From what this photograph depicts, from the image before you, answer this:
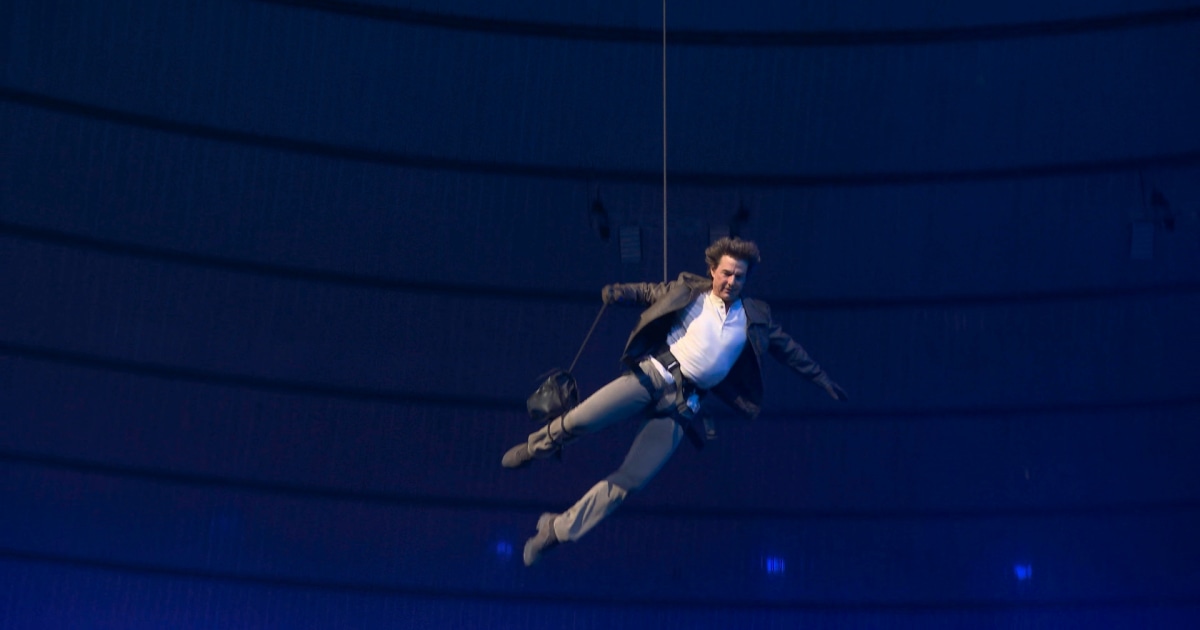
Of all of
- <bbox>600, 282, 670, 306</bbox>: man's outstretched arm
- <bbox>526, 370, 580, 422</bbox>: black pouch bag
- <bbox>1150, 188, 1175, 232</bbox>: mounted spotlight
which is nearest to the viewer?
<bbox>600, 282, 670, 306</bbox>: man's outstretched arm

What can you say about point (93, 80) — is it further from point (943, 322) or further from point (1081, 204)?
point (1081, 204)

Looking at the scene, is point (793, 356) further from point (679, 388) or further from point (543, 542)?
point (543, 542)

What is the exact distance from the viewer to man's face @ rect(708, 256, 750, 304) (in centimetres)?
552

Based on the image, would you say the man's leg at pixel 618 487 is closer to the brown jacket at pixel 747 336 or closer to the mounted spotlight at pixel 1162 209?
the brown jacket at pixel 747 336

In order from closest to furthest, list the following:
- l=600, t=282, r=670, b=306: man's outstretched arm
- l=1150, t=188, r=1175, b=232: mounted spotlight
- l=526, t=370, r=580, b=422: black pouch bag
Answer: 1. l=600, t=282, r=670, b=306: man's outstretched arm
2. l=526, t=370, r=580, b=422: black pouch bag
3. l=1150, t=188, r=1175, b=232: mounted spotlight

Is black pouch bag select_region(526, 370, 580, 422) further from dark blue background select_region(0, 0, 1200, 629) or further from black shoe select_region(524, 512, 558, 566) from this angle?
dark blue background select_region(0, 0, 1200, 629)

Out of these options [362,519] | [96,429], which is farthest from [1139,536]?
[96,429]

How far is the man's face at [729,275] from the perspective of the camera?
5.52m

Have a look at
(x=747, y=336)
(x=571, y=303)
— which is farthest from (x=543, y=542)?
(x=571, y=303)

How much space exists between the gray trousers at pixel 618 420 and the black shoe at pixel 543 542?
0.04 metres

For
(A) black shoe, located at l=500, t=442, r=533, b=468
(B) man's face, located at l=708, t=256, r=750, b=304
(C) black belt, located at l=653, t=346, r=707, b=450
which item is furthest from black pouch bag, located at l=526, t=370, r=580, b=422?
(B) man's face, located at l=708, t=256, r=750, b=304

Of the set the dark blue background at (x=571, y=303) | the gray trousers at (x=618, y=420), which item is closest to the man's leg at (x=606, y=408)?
the gray trousers at (x=618, y=420)

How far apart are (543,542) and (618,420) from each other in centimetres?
80

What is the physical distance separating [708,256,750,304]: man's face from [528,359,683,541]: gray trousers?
56 centimetres
